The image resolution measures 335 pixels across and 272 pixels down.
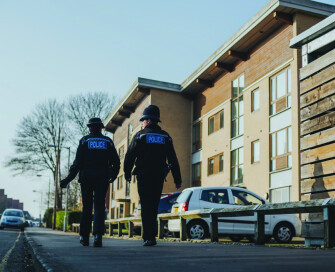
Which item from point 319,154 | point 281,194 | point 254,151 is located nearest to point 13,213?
point 254,151

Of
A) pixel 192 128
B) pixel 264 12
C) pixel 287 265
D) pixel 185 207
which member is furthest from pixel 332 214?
pixel 192 128

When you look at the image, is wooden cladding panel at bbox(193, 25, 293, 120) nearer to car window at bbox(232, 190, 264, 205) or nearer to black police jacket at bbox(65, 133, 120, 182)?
car window at bbox(232, 190, 264, 205)

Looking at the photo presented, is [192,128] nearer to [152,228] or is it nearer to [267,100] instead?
[267,100]

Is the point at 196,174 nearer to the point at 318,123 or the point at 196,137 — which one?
the point at 196,137

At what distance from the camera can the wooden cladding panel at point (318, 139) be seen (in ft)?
30.2

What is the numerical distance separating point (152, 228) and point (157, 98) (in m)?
30.1

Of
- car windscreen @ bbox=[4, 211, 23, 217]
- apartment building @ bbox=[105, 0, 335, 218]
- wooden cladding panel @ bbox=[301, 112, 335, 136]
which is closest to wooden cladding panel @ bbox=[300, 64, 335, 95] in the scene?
wooden cladding panel @ bbox=[301, 112, 335, 136]

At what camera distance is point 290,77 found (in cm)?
2370

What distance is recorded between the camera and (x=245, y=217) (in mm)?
16031

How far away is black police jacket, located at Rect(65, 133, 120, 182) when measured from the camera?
7.63 metres

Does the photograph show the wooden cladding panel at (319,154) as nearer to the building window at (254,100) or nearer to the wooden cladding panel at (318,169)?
the wooden cladding panel at (318,169)

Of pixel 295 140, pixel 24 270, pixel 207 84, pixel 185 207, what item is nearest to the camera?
pixel 24 270

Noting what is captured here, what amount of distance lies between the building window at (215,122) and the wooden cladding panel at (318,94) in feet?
70.5

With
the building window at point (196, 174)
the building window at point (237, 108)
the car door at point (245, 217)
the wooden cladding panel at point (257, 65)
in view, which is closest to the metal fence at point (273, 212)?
the car door at point (245, 217)
